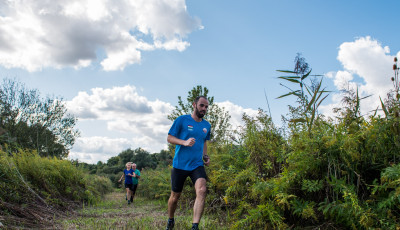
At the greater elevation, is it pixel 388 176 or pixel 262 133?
pixel 262 133

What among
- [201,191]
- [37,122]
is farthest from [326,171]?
[37,122]

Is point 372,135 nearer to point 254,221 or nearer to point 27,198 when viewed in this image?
point 254,221

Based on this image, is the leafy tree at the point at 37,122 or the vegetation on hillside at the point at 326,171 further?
the leafy tree at the point at 37,122

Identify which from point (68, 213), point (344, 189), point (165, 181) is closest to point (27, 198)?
point (68, 213)

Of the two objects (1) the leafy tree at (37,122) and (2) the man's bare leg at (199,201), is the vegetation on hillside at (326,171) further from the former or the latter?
(1) the leafy tree at (37,122)

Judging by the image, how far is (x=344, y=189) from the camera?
11.2ft

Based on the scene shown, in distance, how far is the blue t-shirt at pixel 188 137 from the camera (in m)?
4.95

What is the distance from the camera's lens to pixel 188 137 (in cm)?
511

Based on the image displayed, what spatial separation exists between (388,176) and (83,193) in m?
10.2

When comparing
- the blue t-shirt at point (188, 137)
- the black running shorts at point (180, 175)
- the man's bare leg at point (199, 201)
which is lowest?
the man's bare leg at point (199, 201)

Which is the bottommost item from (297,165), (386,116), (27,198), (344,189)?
(27,198)

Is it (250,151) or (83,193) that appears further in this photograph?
(83,193)

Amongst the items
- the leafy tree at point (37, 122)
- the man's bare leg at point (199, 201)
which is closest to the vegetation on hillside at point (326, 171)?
the man's bare leg at point (199, 201)

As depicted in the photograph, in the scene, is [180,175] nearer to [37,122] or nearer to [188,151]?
[188,151]
